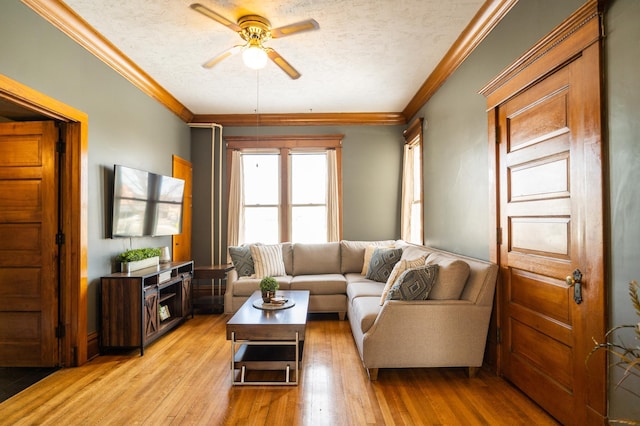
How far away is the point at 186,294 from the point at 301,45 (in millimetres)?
3310

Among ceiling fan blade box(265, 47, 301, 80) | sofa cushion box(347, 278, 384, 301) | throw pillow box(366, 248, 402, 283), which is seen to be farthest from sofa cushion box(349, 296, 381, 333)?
ceiling fan blade box(265, 47, 301, 80)

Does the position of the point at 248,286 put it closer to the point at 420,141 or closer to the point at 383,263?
the point at 383,263

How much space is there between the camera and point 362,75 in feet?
13.9

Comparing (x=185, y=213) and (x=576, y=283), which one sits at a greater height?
(x=185, y=213)

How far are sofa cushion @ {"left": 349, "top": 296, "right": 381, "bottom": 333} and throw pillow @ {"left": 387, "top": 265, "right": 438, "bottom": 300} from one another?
0.23m

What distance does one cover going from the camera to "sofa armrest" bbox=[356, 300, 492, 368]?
9.08 ft

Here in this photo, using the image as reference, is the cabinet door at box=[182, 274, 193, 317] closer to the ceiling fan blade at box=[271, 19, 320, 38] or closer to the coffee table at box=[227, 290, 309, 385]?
the coffee table at box=[227, 290, 309, 385]

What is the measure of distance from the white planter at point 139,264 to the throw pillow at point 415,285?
2.63 metres

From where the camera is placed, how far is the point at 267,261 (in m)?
4.93

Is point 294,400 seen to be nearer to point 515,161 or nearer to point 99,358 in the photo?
point 99,358

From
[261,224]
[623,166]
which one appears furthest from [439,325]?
[261,224]

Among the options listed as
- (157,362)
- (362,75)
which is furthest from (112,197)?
(362,75)

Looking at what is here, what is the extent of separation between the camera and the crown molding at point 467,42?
276 cm

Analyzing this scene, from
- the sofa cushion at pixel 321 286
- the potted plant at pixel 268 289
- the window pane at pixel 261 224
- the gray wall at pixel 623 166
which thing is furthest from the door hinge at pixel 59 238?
the gray wall at pixel 623 166
